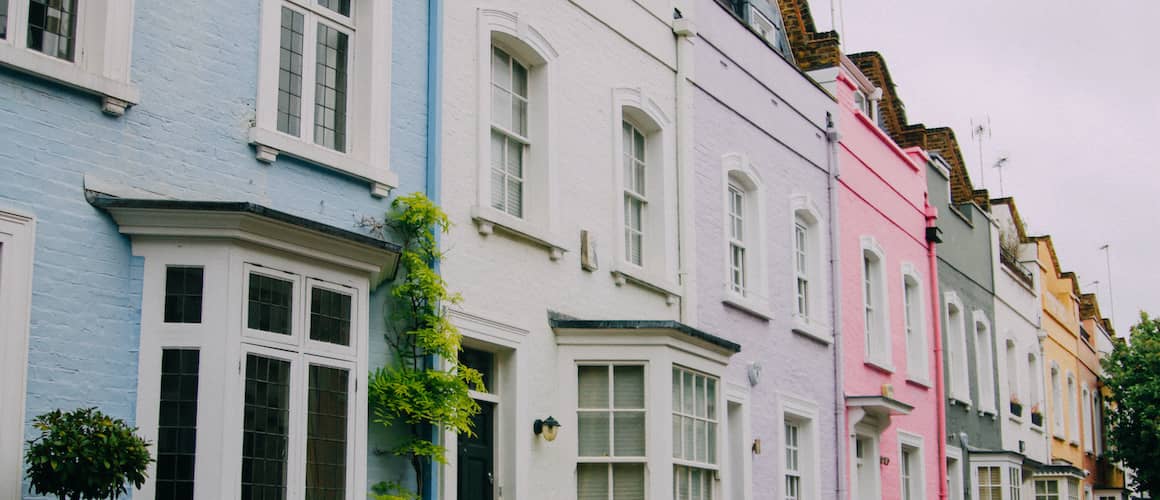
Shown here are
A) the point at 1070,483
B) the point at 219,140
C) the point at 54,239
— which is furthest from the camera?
the point at 1070,483

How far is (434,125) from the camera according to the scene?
508 inches

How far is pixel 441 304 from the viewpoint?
12719 millimetres

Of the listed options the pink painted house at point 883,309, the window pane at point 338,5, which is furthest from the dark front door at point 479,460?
the pink painted house at point 883,309

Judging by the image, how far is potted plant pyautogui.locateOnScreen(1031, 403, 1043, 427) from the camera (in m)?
32.0

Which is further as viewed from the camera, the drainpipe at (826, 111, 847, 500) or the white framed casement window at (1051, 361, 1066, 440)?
the white framed casement window at (1051, 361, 1066, 440)

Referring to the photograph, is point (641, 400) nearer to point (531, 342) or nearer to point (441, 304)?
point (531, 342)

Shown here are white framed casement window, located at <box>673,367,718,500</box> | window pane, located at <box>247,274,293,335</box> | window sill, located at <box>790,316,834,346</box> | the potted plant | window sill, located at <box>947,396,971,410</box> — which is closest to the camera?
window pane, located at <box>247,274,293,335</box>

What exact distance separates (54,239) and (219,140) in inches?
63.7

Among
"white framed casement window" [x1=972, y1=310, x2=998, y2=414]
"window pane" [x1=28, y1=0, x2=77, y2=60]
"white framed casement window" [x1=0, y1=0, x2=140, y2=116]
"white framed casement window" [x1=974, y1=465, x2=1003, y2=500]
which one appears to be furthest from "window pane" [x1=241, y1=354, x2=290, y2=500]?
"white framed casement window" [x1=972, y1=310, x2=998, y2=414]

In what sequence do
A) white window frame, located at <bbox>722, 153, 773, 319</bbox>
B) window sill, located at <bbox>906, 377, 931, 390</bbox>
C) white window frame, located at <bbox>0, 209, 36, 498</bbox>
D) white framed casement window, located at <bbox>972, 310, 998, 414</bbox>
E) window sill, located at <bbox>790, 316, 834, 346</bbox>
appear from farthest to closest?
1. white framed casement window, located at <bbox>972, 310, 998, 414</bbox>
2. window sill, located at <bbox>906, 377, 931, 390</bbox>
3. window sill, located at <bbox>790, 316, 834, 346</bbox>
4. white window frame, located at <bbox>722, 153, 773, 319</bbox>
5. white window frame, located at <bbox>0, 209, 36, 498</bbox>

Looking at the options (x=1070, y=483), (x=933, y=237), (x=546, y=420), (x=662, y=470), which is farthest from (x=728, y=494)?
(x=1070, y=483)

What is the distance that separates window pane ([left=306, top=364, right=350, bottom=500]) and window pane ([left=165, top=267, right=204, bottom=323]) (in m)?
1.10

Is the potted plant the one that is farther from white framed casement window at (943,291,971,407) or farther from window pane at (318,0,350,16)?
window pane at (318,0,350,16)

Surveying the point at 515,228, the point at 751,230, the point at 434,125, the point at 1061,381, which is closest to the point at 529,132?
the point at 515,228
